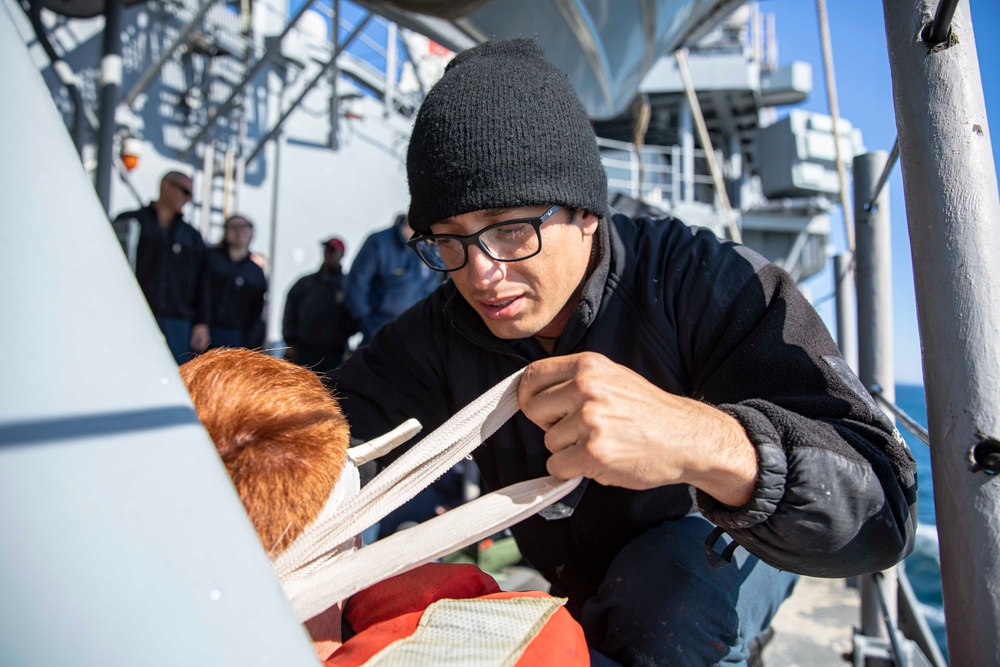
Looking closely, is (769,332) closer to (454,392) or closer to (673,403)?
(673,403)

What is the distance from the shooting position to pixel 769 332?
3.69ft

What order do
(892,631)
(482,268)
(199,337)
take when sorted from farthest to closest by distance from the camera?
(199,337), (892,631), (482,268)

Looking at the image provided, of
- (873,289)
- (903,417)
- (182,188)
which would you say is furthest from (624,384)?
(182,188)

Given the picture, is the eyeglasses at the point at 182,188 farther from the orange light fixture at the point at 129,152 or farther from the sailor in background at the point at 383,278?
the orange light fixture at the point at 129,152

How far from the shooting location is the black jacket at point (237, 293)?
4652mm

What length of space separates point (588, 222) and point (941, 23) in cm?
71

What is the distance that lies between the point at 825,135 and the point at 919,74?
40.3ft

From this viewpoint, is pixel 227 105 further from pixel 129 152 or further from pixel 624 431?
pixel 624 431

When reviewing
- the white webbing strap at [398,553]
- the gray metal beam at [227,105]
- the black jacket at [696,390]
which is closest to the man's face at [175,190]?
the gray metal beam at [227,105]

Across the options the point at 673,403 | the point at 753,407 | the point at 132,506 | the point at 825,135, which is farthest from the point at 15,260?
the point at 825,135

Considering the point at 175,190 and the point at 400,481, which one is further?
the point at 175,190

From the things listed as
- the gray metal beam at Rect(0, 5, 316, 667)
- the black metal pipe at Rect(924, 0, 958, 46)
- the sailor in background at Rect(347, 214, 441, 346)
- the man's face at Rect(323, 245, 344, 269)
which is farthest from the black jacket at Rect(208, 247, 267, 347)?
the black metal pipe at Rect(924, 0, 958, 46)

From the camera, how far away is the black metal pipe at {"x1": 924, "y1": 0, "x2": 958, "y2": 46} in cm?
82

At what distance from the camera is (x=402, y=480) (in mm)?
822
